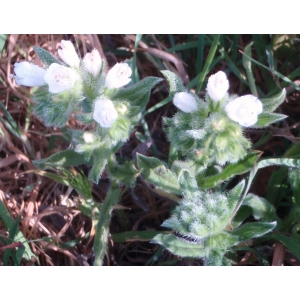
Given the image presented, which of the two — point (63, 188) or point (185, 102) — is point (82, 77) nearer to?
point (185, 102)

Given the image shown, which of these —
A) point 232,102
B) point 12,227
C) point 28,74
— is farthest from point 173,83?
point 12,227

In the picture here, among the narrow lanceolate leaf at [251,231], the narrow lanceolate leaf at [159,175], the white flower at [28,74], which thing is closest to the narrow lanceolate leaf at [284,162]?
the narrow lanceolate leaf at [251,231]

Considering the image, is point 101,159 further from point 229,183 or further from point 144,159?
point 229,183

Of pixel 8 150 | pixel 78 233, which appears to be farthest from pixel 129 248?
pixel 8 150

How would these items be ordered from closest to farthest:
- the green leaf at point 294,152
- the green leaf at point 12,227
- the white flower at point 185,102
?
the white flower at point 185,102
the green leaf at point 294,152
the green leaf at point 12,227

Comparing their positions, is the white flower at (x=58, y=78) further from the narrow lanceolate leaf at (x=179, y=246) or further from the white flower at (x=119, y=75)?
the narrow lanceolate leaf at (x=179, y=246)

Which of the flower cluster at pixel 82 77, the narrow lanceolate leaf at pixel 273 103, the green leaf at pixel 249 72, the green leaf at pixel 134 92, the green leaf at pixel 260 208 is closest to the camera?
the flower cluster at pixel 82 77

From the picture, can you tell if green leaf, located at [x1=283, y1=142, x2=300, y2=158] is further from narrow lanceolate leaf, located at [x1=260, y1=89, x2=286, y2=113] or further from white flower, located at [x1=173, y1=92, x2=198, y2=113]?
white flower, located at [x1=173, y1=92, x2=198, y2=113]
